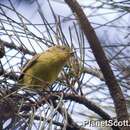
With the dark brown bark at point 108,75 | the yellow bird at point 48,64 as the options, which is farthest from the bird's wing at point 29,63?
the dark brown bark at point 108,75

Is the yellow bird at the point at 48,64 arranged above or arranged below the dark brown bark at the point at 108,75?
above

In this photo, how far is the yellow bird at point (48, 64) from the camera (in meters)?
1.25

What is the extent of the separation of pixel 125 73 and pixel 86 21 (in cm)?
43

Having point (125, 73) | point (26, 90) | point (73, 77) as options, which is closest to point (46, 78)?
point (73, 77)

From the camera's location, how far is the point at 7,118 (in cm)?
76

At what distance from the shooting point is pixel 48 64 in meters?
1.46

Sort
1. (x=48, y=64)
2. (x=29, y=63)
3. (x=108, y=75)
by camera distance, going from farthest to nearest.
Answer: (x=48, y=64)
(x=29, y=63)
(x=108, y=75)

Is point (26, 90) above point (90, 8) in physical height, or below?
below

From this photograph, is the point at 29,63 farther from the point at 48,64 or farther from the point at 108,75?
the point at 108,75

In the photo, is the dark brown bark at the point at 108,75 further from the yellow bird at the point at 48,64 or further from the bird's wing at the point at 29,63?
the bird's wing at the point at 29,63

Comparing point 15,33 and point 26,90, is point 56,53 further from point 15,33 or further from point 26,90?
point 26,90

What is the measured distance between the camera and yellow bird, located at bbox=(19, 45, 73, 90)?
1.25 metres

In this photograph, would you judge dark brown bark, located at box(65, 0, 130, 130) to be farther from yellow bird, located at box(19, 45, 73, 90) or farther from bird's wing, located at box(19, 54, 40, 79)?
bird's wing, located at box(19, 54, 40, 79)

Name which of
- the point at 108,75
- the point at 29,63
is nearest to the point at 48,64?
the point at 29,63
